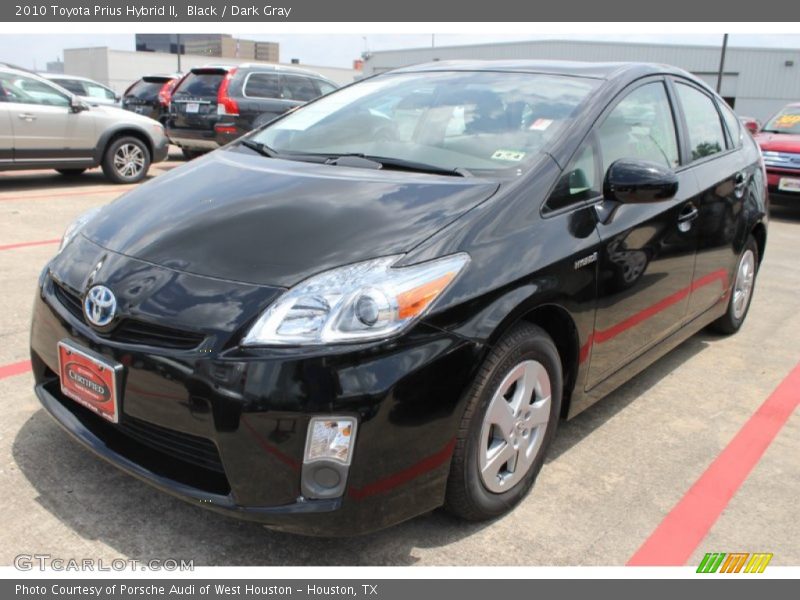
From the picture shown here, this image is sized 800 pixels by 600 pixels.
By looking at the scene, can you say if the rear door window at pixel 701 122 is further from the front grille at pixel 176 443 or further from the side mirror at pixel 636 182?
the front grille at pixel 176 443

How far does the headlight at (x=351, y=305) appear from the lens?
6.96ft

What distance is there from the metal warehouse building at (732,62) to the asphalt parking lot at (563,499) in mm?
38926

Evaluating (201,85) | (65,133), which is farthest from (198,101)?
(65,133)

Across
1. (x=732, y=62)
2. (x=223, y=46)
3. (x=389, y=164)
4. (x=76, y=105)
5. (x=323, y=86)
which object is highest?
(x=732, y=62)

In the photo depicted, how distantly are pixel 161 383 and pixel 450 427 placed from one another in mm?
885

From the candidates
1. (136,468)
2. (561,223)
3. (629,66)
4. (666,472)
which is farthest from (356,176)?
(666,472)

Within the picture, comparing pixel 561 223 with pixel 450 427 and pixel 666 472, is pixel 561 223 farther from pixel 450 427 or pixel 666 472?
pixel 666 472

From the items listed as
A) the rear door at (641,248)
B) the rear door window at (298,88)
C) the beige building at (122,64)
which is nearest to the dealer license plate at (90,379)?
the rear door at (641,248)

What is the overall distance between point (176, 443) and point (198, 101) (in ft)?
33.8

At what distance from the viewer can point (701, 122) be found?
411cm

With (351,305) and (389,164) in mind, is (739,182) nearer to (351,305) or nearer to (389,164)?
(389,164)

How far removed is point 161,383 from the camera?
2178 mm

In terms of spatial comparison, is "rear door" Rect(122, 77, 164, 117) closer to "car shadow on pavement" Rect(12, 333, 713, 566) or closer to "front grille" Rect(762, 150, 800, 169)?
"front grille" Rect(762, 150, 800, 169)

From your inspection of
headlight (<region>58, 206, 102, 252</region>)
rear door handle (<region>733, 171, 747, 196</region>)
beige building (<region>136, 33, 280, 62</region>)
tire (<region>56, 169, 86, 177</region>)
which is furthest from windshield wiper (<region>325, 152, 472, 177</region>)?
tire (<region>56, 169, 86, 177</region>)
